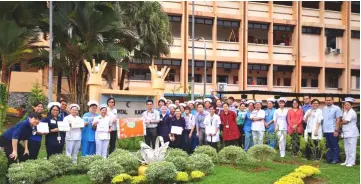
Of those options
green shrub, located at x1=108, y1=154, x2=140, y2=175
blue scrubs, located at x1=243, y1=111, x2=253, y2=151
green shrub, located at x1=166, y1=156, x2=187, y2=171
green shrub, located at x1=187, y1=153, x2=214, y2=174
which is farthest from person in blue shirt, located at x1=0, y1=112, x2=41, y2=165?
blue scrubs, located at x1=243, y1=111, x2=253, y2=151

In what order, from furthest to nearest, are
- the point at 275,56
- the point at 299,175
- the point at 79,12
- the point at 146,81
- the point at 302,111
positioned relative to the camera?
the point at 275,56 < the point at 146,81 < the point at 79,12 < the point at 302,111 < the point at 299,175

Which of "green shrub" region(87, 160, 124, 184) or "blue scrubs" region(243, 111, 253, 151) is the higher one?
"blue scrubs" region(243, 111, 253, 151)

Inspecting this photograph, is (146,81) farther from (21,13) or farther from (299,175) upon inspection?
(299,175)

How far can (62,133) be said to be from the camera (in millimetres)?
10430

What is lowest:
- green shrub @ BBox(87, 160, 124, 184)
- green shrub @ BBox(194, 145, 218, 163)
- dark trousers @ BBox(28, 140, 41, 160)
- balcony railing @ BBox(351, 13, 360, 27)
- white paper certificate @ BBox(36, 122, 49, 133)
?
green shrub @ BBox(87, 160, 124, 184)

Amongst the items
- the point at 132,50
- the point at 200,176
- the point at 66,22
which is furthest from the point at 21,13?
the point at 200,176

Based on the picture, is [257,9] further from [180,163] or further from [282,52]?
[180,163]

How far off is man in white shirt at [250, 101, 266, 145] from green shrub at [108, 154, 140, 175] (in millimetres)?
4227

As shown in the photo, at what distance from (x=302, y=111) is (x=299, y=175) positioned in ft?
12.8

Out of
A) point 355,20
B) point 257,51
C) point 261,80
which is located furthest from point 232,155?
point 355,20

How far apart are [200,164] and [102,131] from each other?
8.97ft

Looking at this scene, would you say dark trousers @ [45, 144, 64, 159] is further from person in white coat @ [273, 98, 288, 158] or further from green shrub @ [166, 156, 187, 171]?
person in white coat @ [273, 98, 288, 158]

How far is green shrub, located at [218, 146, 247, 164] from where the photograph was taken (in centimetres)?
1074

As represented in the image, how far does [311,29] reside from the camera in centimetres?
3762
